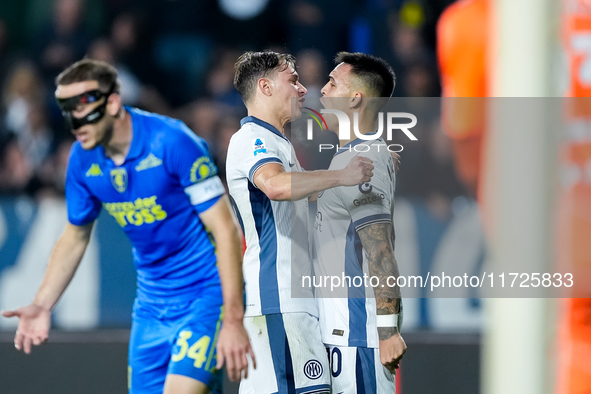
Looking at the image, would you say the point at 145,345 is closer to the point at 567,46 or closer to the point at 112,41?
the point at 567,46

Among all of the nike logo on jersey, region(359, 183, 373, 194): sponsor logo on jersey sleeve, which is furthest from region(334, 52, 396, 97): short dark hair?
the nike logo on jersey

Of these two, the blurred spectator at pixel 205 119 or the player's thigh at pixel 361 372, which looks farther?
the blurred spectator at pixel 205 119

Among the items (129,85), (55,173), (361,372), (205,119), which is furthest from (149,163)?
(129,85)

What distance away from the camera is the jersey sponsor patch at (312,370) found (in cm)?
299

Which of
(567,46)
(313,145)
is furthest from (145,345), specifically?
(567,46)

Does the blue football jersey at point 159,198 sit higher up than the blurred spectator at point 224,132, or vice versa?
the blurred spectator at point 224,132

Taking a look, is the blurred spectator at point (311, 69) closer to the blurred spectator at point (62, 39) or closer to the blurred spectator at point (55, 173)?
the blurred spectator at point (55, 173)

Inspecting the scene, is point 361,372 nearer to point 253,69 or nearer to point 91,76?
point 253,69

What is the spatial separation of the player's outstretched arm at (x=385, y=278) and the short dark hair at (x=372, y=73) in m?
0.59

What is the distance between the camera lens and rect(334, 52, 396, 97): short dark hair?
295cm

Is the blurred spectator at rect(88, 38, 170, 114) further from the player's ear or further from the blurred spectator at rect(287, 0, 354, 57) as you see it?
the player's ear

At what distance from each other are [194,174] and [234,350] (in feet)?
2.56

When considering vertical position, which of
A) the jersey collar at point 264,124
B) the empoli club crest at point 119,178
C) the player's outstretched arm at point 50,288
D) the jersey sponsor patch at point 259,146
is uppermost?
the jersey collar at point 264,124

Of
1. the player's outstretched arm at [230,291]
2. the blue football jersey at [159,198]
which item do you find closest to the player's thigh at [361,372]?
the player's outstretched arm at [230,291]
